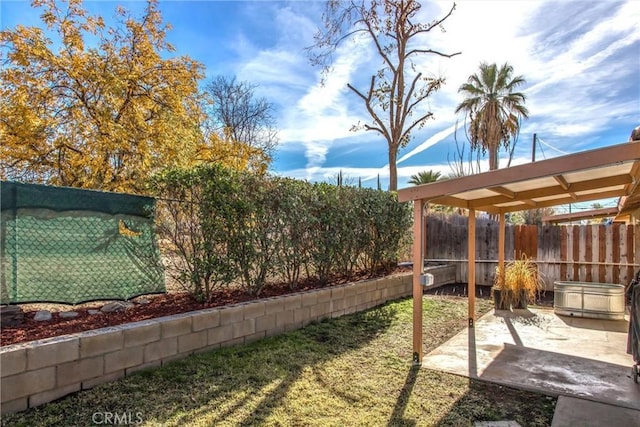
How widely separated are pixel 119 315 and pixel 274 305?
1746 mm

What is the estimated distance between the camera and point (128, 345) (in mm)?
3213

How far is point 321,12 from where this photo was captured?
482 inches

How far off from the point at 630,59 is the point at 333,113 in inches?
325

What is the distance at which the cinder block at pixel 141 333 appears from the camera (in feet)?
10.6

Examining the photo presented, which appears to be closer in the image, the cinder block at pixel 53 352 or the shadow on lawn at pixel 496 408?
the cinder block at pixel 53 352

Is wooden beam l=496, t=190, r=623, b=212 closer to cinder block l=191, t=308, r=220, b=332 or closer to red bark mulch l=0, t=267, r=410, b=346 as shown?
red bark mulch l=0, t=267, r=410, b=346

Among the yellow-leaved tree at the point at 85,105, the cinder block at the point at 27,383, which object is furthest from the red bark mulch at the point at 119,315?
the yellow-leaved tree at the point at 85,105

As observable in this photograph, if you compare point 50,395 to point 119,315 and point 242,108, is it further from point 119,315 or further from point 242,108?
point 242,108

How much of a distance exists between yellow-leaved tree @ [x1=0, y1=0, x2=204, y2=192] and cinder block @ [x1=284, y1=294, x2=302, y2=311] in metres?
4.54

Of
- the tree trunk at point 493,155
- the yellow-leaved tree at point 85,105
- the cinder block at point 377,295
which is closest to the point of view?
the cinder block at point 377,295

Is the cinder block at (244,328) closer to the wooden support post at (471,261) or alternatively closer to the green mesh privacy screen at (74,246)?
the green mesh privacy screen at (74,246)

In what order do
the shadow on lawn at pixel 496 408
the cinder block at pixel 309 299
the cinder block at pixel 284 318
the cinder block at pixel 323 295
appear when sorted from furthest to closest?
the cinder block at pixel 323 295, the cinder block at pixel 309 299, the cinder block at pixel 284 318, the shadow on lawn at pixel 496 408

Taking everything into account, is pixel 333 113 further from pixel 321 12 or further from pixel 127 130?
pixel 127 130

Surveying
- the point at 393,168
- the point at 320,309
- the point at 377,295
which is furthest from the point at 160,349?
the point at 393,168
